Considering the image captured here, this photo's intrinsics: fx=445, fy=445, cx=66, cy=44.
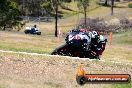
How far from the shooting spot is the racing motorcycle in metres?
20.2

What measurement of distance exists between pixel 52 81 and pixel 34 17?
262 feet

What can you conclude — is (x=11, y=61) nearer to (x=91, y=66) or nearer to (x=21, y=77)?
(x=21, y=77)

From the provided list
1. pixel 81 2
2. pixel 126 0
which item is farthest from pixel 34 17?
pixel 126 0

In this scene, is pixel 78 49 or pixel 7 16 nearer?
pixel 78 49

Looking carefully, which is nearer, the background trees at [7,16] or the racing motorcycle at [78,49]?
the racing motorcycle at [78,49]

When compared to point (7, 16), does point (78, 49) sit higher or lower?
higher

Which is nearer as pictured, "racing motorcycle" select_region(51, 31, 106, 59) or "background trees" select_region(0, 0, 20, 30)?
"racing motorcycle" select_region(51, 31, 106, 59)

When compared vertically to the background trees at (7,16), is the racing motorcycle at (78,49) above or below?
above

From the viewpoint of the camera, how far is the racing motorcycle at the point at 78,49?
20156mm

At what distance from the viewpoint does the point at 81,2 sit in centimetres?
8488

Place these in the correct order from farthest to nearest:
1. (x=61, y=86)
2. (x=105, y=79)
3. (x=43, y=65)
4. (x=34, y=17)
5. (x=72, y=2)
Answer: (x=72, y=2), (x=34, y=17), (x=43, y=65), (x=61, y=86), (x=105, y=79)

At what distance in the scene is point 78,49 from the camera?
2038cm

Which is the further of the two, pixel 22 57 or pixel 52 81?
pixel 22 57

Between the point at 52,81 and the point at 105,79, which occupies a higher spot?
the point at 105,79
